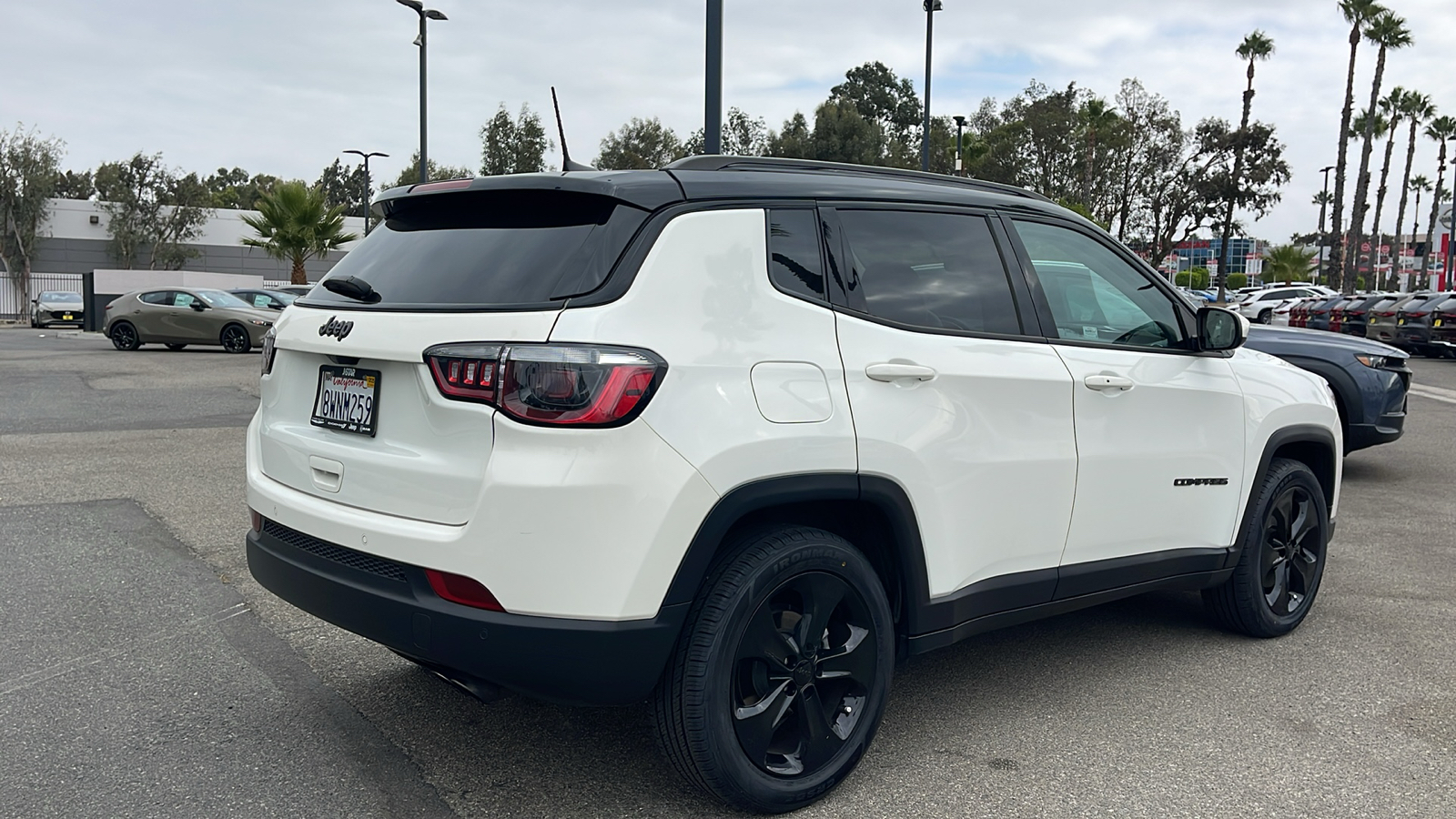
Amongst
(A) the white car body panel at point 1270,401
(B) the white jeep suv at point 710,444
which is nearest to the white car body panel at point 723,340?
(B) the white jeep suv at point 710,444

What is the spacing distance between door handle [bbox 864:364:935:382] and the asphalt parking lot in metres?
1.20

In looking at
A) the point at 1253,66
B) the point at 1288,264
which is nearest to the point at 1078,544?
the point at 1253,66

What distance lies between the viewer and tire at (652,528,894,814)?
9.58 feet

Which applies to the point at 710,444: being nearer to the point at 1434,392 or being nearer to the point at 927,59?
the point at 1434,392

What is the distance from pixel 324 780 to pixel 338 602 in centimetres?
61

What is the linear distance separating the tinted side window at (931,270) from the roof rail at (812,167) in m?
0.18

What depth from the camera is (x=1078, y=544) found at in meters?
3.84

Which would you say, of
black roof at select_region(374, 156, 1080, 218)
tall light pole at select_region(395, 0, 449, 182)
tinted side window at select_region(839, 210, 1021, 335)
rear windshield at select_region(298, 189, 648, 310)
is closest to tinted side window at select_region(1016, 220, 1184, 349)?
black roof at select_region(374, 156, 1080, 218)

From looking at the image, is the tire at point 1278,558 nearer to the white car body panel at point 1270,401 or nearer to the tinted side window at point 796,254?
the white car body panel at point 1270,401

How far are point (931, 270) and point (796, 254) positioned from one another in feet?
1.83

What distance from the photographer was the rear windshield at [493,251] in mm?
2918

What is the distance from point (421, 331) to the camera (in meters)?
2.96

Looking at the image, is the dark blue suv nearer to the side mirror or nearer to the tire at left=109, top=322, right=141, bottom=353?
the side mirror

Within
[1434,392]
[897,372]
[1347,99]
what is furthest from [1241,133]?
[897,372]
